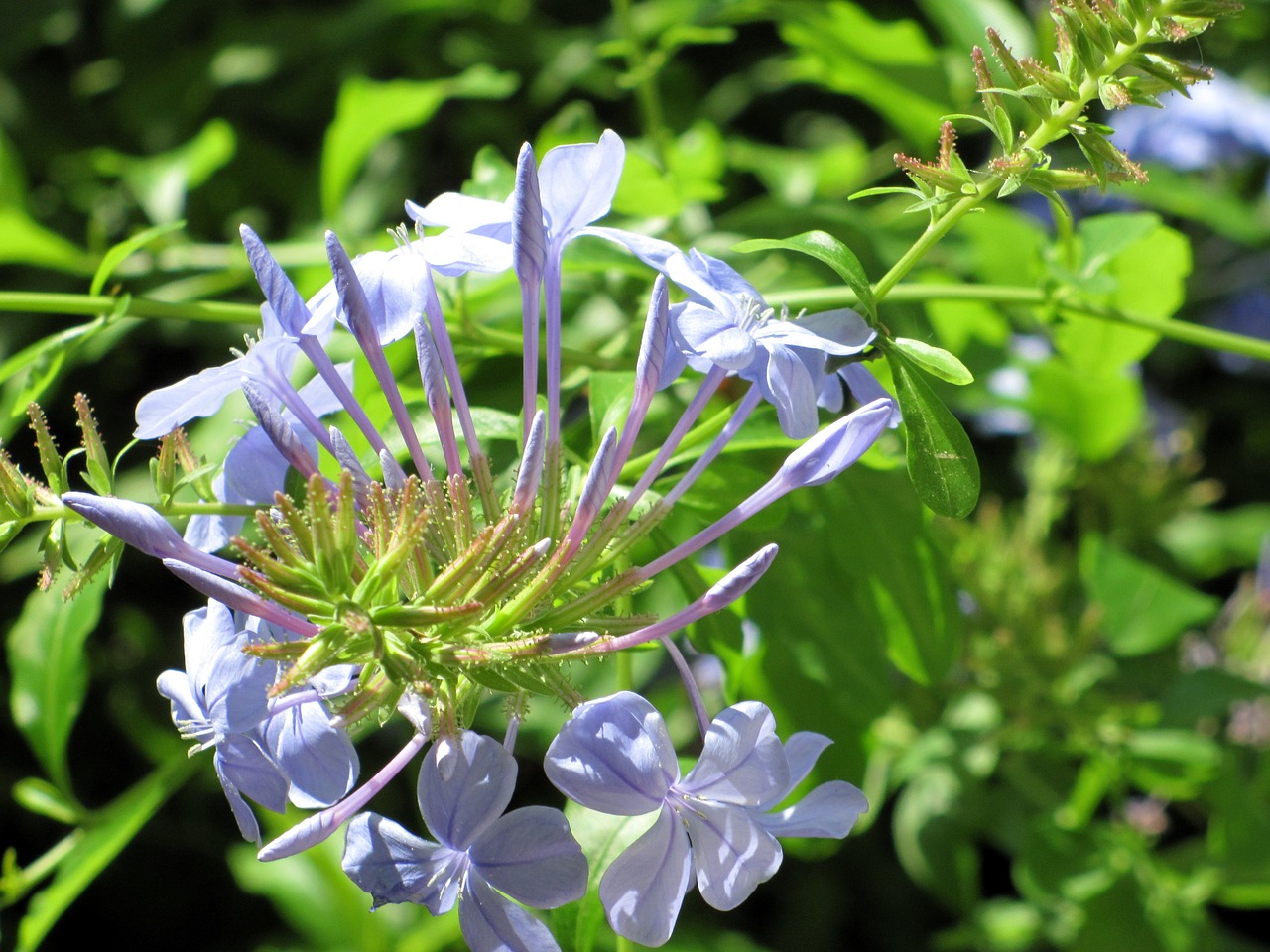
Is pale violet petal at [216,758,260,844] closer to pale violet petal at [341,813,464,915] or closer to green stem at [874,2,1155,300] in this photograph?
pale violet petal at [341,813,464,915]

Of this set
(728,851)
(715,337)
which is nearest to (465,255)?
(715,337)

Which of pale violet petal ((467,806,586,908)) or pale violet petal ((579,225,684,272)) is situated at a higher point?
pale violet petal ((579,225,684,272))

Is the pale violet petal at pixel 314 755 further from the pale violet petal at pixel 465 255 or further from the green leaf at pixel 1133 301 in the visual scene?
the green leaf at pixel 1133 301

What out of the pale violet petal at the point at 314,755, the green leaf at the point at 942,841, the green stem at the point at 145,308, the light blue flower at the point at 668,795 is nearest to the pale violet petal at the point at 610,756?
the light blue flower at the point at 668,795

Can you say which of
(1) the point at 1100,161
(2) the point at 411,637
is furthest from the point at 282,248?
(1) the point at 1100,161

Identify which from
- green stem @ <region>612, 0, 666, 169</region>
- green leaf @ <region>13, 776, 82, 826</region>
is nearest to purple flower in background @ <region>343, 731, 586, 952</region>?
green leaf @ <region>13, 776, 82, 826</region>

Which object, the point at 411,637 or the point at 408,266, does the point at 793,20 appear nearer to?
the point at 408,266
